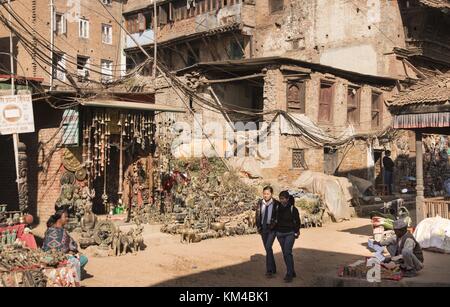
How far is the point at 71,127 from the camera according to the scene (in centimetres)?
1484

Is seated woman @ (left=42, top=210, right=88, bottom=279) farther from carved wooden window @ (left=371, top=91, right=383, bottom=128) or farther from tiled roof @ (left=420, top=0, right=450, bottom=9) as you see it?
tiled roof @ (left=420, top=0, right=450, bottom=9)

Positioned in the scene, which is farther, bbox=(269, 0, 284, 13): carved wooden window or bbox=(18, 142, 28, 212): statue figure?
bbox=(269, 0, 284, 13): carved wooden window

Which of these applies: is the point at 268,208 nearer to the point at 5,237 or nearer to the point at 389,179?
the point at 5,237

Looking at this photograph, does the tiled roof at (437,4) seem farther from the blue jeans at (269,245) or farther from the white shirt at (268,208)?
the blue jeans at (269,245)

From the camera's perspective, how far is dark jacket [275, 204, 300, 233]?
9117 millimetres

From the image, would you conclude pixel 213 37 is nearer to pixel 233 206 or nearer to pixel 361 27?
pixel 361 27

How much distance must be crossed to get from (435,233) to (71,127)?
10.6 meters

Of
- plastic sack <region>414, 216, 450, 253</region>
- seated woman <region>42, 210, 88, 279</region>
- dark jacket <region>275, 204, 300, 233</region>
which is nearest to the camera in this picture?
seated woman <region>42, 210, 88, 279</region>

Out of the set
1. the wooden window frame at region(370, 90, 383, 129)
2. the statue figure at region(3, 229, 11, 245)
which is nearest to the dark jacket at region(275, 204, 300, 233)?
the statue figure at region(3, 229, 11, 245)

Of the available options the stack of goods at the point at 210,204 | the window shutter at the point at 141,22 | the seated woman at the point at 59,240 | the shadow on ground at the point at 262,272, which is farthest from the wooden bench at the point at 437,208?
the window shutter at the point at 141,22

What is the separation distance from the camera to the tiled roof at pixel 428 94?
12.6 m

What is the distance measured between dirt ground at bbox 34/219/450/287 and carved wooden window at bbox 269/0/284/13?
20.5 meters

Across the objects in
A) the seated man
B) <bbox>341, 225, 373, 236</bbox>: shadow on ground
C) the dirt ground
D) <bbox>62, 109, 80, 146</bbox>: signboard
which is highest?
A: <bbox>62, 109, 80, 146</bbox>: signboard

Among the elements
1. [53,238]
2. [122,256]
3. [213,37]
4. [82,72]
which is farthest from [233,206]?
→ [82,72]
